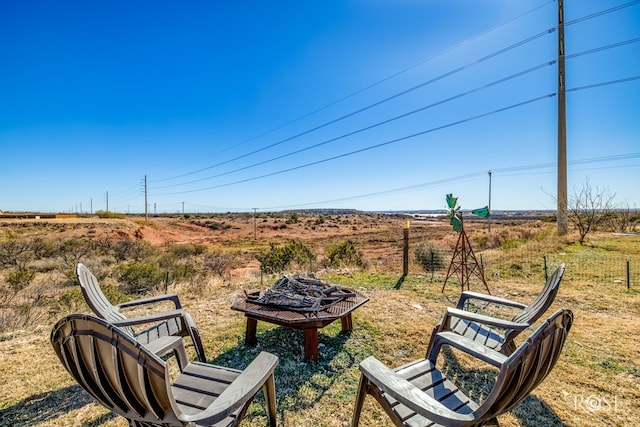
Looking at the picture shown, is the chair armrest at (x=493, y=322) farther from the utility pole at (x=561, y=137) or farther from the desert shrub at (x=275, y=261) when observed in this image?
the utility pole at (x=561, y=137)

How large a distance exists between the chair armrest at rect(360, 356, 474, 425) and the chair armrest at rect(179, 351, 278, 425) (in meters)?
0.61

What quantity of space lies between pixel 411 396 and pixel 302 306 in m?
1.81

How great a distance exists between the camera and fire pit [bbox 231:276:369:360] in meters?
2.95

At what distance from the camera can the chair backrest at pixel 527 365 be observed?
1308 millimetres

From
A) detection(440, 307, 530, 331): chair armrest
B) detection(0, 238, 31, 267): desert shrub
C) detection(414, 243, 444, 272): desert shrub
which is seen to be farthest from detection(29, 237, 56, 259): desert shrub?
detection(440, 307, 530, 331): chair armrest

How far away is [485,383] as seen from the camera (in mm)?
2766

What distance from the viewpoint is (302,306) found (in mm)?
3170

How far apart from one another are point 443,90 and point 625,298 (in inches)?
405

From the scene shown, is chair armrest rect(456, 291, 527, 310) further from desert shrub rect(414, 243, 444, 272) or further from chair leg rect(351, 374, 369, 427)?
desert shrub rect(414, 243, 444, 272)

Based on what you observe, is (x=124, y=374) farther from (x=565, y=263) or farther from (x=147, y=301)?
(x=565, y=263)

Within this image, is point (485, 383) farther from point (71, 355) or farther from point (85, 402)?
point (85, 402)

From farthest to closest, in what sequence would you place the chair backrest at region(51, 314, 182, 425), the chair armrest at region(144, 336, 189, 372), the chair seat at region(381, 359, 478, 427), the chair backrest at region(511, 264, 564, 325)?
the chair backrest at region(511, 264, 564, 325)
the chair armrest at region(144, 336, 189, 372)
the chair seat at region(381, 359, 478, 427)
the chair backrest at region(51, 314, 182, 425)

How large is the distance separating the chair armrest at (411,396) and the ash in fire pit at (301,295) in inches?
55.7

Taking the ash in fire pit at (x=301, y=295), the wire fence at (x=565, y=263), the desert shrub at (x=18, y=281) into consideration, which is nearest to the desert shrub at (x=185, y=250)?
the desert shrub at (x=18, y=281)
